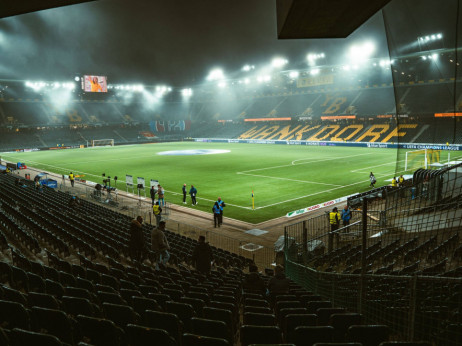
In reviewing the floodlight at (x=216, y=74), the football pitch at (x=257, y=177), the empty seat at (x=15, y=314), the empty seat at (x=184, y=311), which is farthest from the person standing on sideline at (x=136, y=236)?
the floodlight at (x=216, y=74)

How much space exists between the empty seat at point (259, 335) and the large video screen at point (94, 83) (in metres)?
99.2

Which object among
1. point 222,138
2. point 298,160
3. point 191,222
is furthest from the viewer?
point 222,138

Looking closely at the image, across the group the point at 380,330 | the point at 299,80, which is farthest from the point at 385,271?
the point at 299,80

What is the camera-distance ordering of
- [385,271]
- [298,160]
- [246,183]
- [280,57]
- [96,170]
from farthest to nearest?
[280,57] < [298,160] < [96,170] < [246,183] < [385,271]

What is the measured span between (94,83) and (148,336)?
100 meters

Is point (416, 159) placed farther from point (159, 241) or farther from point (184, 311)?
point (184, 311)

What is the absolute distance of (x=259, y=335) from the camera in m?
4.23

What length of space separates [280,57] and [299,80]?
48.2 ft

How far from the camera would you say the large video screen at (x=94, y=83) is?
9331 centimetres

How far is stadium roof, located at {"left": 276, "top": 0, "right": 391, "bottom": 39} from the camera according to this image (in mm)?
7070

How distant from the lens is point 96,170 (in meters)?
42.4

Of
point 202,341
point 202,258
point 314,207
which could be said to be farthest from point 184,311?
point 314,207

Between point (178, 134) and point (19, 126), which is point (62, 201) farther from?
point (178, 134)

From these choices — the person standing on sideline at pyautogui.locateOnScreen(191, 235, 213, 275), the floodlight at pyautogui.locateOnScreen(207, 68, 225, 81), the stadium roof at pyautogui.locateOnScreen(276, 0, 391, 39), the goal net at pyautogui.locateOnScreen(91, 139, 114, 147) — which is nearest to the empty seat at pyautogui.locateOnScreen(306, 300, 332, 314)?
the person standing on sideline at pyautogui.locateOnScreen(191, 235, 213, 275)
